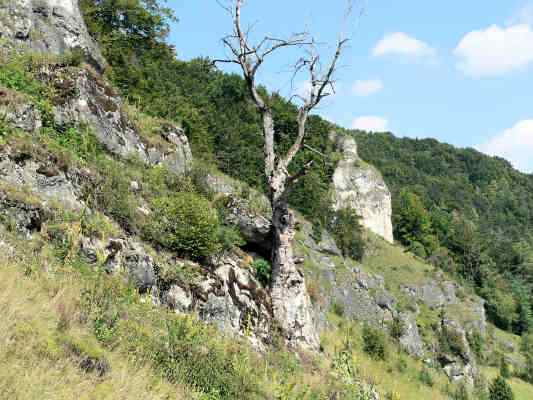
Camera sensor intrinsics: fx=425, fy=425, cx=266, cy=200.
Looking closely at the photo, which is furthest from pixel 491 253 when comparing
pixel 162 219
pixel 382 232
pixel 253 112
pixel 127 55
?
pixel 162 219

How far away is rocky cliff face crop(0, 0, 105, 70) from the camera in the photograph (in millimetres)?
12531

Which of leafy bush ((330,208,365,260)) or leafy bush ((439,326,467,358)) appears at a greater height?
leafy bush ((330,208,365,260))

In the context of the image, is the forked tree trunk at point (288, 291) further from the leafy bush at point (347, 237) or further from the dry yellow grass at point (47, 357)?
the leafy bush at point (347, 237)

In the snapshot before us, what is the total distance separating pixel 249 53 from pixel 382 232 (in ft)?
215

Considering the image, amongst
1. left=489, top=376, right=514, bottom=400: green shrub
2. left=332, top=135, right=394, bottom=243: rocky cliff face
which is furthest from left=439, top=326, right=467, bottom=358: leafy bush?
left=332, top=135, right=394, bottom=243: rocky cliff face

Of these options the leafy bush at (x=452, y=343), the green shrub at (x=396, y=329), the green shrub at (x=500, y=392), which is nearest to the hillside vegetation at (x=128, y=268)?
the green shrub at (x=396, y=329)

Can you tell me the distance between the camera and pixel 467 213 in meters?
121

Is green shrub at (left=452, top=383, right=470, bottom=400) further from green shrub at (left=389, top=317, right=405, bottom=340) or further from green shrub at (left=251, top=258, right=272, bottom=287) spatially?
green shrub at (left=251, top=258, right=272, bottom=287)

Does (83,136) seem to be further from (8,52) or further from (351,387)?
(351,387)

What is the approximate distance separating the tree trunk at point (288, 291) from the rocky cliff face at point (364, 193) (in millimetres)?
60930

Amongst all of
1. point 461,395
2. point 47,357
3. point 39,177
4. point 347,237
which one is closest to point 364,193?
point 347,237

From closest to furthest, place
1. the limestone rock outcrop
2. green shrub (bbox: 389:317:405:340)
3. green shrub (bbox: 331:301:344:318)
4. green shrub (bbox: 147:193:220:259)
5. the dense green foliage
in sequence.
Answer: the limestone rock outcrop → green shrub (bbox: 147:193:220:259) → green shrub (bbox: 331:301:344:318) → green shrub (bbox: 389:317:405:340) → the dense green foliage

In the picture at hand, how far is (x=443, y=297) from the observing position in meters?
50.8

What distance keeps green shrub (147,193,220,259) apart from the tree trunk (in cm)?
146
